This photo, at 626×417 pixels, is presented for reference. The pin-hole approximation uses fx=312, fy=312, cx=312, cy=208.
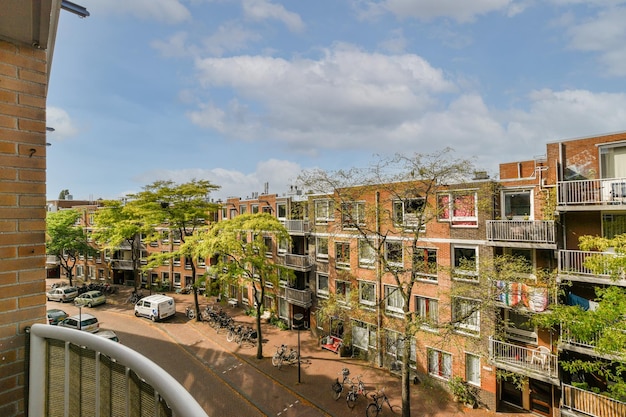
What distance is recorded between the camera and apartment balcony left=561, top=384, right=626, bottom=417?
1073 centimetres

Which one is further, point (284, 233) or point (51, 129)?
point (284, 233)

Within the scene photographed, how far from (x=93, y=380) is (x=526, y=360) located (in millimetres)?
16137

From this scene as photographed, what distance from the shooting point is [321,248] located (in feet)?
71.1

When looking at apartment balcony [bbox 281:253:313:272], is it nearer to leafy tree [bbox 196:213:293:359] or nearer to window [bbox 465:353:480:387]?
leafy tree [bbox 196:213:293:359]

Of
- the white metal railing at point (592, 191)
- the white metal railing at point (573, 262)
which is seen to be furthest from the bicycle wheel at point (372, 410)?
the white metal railing at point (592, 191)

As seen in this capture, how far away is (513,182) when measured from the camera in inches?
544

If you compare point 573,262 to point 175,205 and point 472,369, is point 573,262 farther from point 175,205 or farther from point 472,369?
point 175,205

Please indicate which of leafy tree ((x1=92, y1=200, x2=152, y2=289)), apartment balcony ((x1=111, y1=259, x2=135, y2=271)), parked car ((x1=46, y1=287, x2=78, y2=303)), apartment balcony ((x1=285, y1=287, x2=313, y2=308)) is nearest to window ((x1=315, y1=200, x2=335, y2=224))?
apartment balcony ((x1=285, y1=287, x2=313, y2=308))

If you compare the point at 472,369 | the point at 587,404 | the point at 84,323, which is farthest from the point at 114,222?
the point at 587,404

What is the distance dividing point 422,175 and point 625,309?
7.05m

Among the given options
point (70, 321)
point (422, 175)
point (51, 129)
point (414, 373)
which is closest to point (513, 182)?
point (422, 175)

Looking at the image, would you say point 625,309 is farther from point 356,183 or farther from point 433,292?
point 356,183

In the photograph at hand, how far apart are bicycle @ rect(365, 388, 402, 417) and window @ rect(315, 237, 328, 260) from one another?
29.4ft

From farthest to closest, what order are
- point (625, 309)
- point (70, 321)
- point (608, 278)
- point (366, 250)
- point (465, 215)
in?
1. point (70, 321)
2. point (366, 250)
3. point (465, 215)
4. point (608, 278)
5. point (625, 309)
